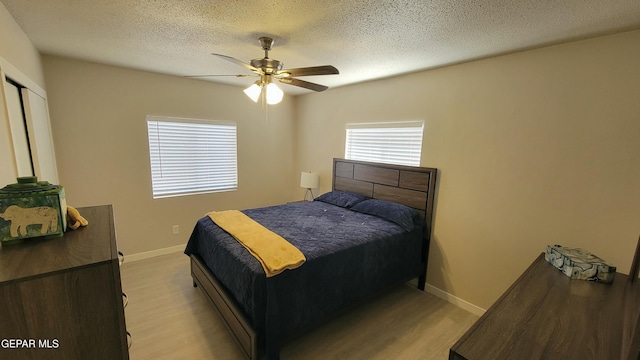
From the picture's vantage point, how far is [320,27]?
6.05ft

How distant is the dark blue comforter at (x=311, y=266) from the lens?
1731 millimetres

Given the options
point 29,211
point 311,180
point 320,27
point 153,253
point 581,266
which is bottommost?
point 153,253

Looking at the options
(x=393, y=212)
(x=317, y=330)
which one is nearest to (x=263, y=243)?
(x=317, y=330)

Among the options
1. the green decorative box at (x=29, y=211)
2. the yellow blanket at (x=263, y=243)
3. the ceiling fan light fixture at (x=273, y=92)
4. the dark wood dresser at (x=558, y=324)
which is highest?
the ceiling fan light fixture at (x=273, y=92)

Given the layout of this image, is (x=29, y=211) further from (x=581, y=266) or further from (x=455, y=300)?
(x=455, y=300)

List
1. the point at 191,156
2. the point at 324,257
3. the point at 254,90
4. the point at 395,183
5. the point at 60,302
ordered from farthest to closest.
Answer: the point at 191,156, the point at 395,183, the point at 254,90, the point at 324,257, the point at 60,302

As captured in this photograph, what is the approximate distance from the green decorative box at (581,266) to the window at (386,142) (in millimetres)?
1489

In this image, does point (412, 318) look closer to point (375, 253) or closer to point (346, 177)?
point (375, 253)

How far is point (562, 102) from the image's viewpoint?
1.99 metres

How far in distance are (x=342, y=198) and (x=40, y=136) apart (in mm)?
3100

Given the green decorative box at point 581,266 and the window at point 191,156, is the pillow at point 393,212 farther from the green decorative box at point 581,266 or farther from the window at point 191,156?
the window at point 191,156

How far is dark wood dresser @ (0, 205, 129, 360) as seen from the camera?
0.80m

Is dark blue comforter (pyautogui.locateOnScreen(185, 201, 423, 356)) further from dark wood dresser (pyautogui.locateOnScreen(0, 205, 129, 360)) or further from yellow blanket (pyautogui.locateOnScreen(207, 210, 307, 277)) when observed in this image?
dark wood dresser (pyautogui.locateOnScreen(0, 205, 129, 360))

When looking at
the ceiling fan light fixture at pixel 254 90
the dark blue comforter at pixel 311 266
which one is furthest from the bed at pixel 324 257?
the ceiling fan light fixture at pixel 254 90
